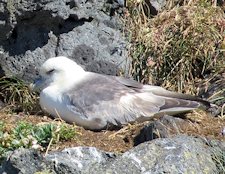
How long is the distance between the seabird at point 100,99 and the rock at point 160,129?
1.05 feet

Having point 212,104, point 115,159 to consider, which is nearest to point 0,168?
point 115,159

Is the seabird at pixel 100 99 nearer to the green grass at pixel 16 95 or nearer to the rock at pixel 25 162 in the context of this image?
the green grass at pixel 16 95

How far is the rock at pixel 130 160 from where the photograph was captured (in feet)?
13.9

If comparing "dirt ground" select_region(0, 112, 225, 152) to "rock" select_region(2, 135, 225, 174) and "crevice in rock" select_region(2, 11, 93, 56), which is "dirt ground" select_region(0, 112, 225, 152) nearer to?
"rock" select_region(2, 135, 225, 174)

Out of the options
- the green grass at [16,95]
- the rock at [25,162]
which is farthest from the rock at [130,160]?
the green grass at [16,95]

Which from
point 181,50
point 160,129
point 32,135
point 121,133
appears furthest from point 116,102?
point 181,50

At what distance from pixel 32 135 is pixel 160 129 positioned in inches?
34.0

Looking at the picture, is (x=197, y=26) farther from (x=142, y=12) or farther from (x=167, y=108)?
(x=167, y=108)

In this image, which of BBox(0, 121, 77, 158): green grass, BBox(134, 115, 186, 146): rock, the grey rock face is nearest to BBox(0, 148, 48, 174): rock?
BBox(0, 121, 77, 158): green grass

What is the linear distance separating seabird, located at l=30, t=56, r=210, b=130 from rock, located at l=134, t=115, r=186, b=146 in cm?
32

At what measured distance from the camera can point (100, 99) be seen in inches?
222

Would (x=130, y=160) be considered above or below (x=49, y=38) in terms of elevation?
below

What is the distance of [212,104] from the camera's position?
6.18 meters

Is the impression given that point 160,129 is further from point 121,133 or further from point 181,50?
point 181,50
